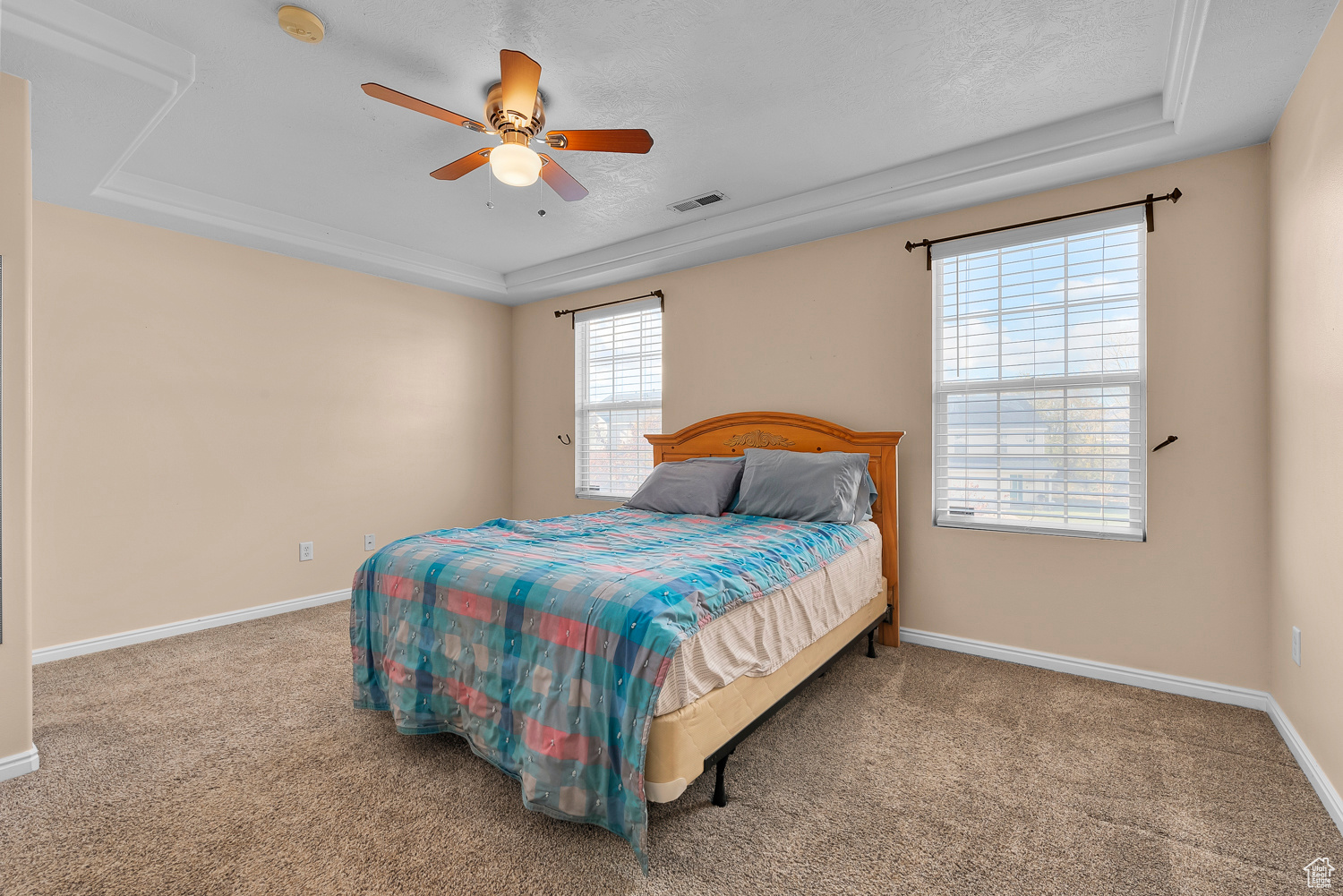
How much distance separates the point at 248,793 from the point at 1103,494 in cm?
357

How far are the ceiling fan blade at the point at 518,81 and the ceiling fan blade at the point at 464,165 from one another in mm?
218

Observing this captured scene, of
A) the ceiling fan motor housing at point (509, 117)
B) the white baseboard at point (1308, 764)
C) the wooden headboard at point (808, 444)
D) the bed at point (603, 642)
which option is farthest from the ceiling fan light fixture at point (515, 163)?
the white baseboard at point (1308, 764)

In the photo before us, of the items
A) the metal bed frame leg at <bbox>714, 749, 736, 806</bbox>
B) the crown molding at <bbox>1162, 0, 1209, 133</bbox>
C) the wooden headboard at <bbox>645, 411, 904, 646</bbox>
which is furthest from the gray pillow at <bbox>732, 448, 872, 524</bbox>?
the crown molding at <bbox>1162, 0, 1209, 133</bbox>

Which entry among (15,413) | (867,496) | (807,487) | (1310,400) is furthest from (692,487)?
(15,413)

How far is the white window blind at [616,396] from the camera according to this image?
454cm

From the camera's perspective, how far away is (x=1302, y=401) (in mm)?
2057

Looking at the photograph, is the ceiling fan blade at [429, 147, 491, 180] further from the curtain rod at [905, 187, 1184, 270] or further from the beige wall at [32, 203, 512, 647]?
the curtain rod at [905, 187, 1184, 270]

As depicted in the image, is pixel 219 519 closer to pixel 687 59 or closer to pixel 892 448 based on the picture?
pixel 687 59

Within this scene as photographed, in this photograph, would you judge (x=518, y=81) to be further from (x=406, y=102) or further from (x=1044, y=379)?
(x=1044, y=379)

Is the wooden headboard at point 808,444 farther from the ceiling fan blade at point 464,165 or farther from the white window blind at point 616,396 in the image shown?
the ceiling fan blade at point 464,165

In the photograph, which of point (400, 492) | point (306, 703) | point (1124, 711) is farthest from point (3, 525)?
point (1124, 711)

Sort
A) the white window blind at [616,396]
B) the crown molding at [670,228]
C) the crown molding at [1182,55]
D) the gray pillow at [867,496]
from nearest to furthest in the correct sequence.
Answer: the crown molding at [1182,55] → the crown molding at [670,228] → the gray pillow at [867,496] → the white window blind at [616,396]

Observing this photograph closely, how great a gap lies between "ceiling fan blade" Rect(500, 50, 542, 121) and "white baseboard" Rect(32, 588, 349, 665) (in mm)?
3428

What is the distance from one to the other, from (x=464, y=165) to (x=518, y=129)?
33cm
